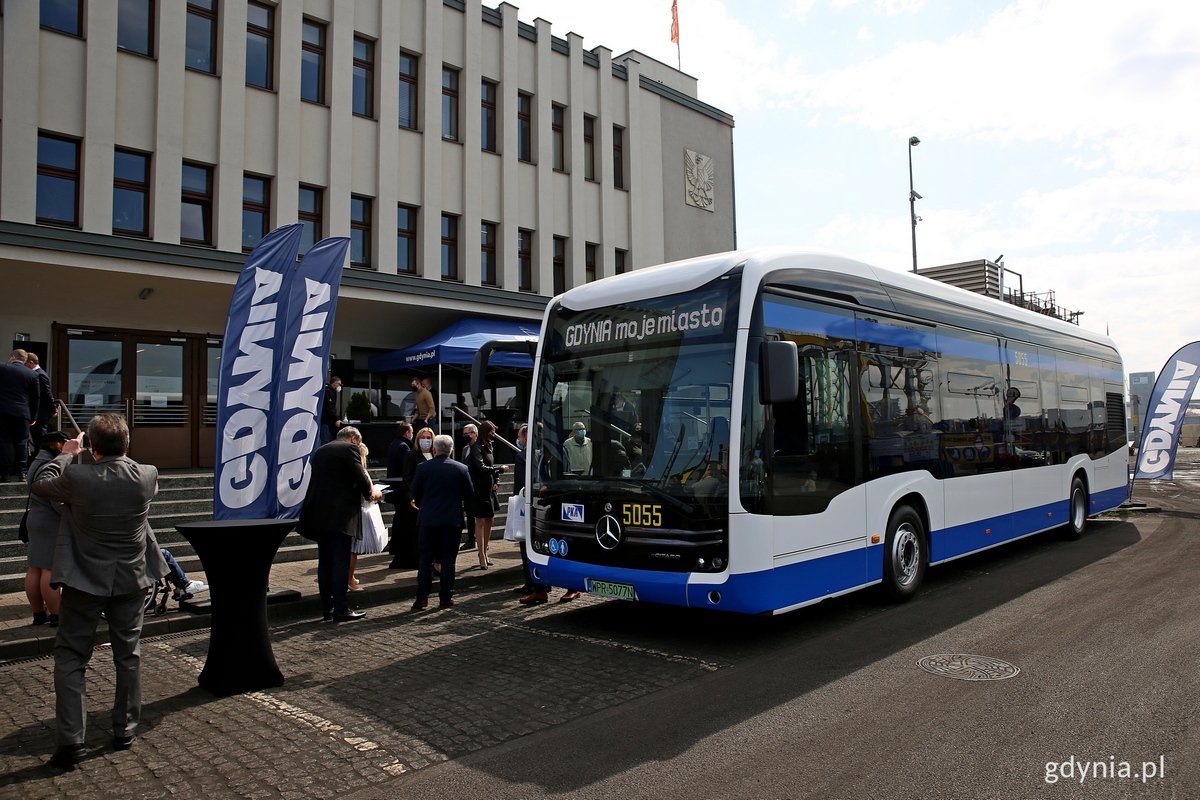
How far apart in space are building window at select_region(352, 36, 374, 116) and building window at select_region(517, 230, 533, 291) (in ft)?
15.5

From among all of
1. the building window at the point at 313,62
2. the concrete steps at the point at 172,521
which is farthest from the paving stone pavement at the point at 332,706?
the building window at the point at 313,62

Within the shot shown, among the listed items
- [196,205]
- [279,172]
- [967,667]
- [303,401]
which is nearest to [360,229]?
[279,172]

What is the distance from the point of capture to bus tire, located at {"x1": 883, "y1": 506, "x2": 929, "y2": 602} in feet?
24.9

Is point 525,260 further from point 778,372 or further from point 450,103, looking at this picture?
point 778,372

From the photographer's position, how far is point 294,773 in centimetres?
424

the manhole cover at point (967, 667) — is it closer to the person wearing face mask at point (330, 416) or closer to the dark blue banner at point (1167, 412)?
the person wearing face mask at point (330, 416)

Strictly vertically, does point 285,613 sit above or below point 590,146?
below

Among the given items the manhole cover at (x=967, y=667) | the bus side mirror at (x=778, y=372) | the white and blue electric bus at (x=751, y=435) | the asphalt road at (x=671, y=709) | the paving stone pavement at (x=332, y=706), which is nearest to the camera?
the asphalt road at (x=671, y=709)

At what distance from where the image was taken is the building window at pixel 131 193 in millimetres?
14820

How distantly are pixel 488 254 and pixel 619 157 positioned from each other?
552 centimetres

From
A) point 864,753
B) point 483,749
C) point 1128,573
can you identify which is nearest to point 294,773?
point 483,749

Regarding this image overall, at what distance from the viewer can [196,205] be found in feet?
51.7

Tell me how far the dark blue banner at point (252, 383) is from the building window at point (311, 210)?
8763 mm

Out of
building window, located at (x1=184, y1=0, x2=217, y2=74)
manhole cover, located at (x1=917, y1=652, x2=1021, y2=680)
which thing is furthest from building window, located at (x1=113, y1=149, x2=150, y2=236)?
manhole cover, located at (x1=917, y1=652, x2=1021, y2=680)
